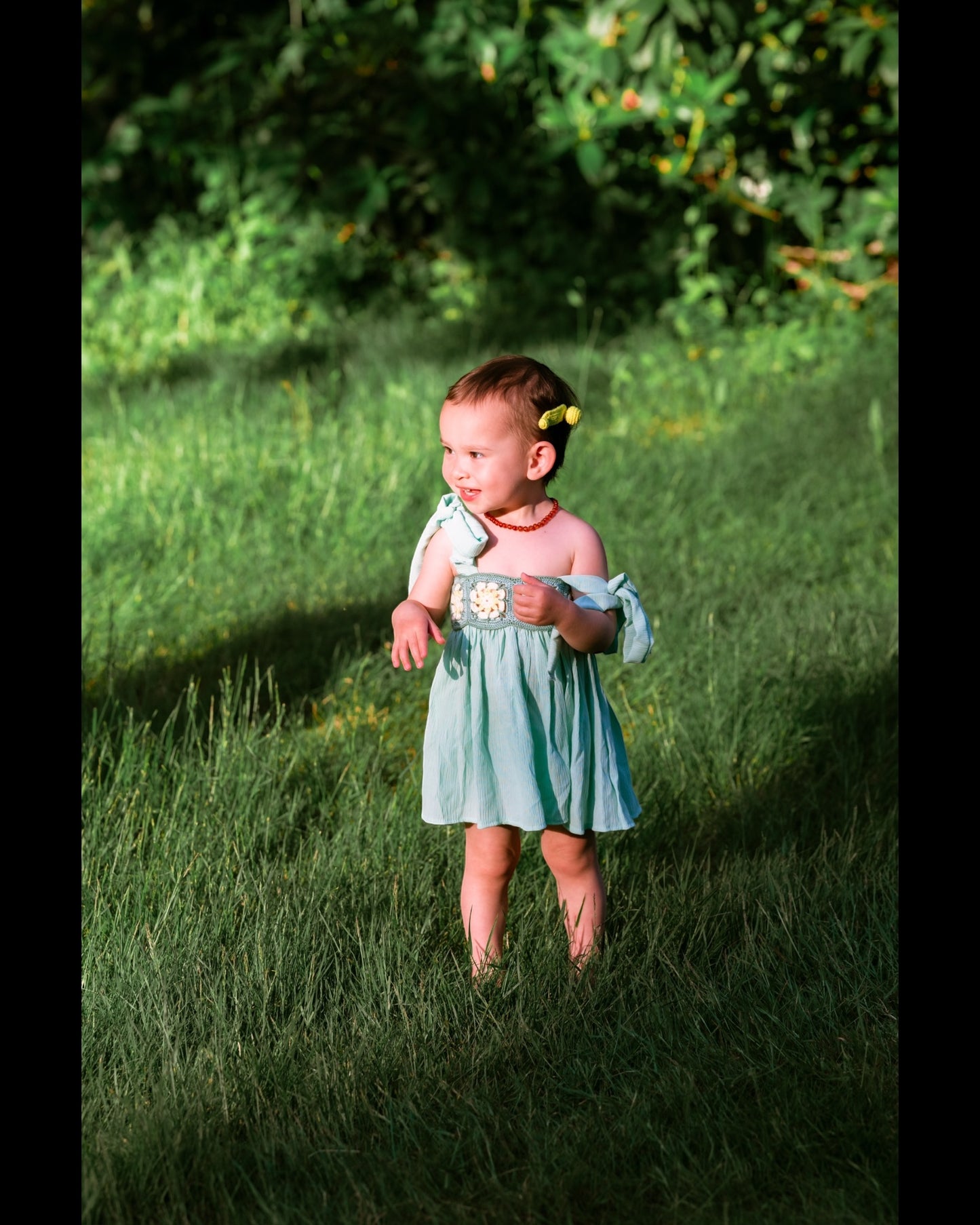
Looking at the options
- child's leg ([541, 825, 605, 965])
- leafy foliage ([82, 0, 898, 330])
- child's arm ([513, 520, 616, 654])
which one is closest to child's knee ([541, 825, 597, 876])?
child's leg ([541, 825, 605, 965])

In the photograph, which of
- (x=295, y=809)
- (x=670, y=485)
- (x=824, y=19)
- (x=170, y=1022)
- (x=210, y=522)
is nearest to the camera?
(x=170, y=1022)

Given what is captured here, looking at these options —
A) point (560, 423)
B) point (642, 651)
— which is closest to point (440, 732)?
point (642, 651)

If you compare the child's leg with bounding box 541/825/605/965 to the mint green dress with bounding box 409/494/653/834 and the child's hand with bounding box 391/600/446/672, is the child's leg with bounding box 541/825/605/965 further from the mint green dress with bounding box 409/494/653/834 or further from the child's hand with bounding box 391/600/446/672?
the child's hand with bounding box 391/600/446/672

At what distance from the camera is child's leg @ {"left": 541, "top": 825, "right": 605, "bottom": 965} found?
8.21 ft

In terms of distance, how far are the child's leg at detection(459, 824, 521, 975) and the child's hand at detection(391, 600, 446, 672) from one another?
0.37 m

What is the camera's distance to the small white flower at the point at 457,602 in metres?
2.43

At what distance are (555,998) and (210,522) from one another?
3.01 meters

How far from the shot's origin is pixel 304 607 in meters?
4.25

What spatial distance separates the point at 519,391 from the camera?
2.35 metres

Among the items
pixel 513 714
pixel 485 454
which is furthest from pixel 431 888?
pixel 485 454

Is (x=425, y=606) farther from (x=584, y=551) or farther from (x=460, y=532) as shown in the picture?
(x=584, y=551)

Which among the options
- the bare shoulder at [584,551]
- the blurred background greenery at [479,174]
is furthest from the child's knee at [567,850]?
the blurred background greenery at [479,174]

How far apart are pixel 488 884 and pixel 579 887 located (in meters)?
0.17

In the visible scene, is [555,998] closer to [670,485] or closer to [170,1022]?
[170,1022]
